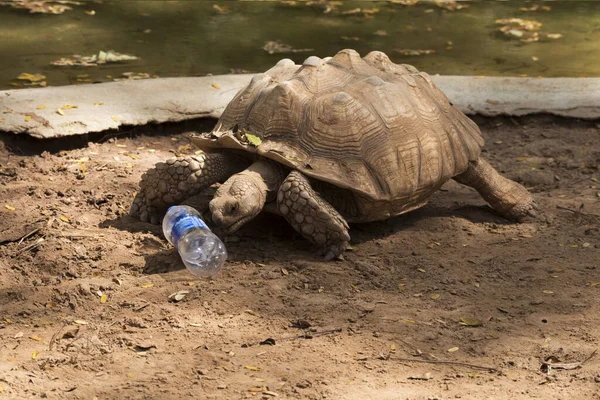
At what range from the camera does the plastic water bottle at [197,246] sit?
4.27 metres

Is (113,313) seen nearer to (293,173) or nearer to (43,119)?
(293,173)

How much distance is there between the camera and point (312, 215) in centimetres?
451

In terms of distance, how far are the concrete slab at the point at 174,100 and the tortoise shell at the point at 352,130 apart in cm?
141

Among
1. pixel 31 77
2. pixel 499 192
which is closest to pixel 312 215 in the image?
pixel 499 192

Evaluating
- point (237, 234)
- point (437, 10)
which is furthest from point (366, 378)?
point (437, 10)

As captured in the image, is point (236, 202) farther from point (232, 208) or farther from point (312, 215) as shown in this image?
point (312, 215)

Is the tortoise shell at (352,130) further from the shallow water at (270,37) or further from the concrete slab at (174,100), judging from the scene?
the shallow water at (270,37)

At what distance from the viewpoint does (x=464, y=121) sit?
533 cm

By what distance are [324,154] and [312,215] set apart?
0.36 m

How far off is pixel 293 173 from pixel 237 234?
0.56 metres

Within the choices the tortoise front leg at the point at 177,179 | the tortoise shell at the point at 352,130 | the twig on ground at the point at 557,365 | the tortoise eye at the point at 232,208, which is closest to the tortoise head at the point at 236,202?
the tortoise eye at the point at 232,208

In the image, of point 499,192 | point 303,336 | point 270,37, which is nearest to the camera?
point 303,336

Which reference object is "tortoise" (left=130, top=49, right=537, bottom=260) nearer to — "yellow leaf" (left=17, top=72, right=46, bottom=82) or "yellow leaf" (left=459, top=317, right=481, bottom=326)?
"yellow leaf" (left=459, top=317, right=481, bottom=326)

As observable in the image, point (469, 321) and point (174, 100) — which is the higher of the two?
point (174, 100)
